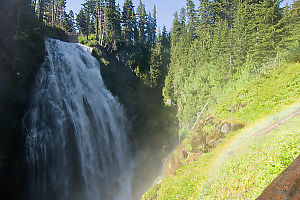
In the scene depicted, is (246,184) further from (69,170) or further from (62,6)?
(62,6)

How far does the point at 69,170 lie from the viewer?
1892 cm

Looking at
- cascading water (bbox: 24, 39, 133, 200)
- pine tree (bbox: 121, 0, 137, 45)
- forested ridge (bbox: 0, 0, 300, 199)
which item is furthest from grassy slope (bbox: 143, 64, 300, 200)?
pine tree (bbox: 121, 0, 137, 45)

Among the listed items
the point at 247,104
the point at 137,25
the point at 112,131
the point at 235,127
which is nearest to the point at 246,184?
the point at 235,127

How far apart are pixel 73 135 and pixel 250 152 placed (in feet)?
56.7

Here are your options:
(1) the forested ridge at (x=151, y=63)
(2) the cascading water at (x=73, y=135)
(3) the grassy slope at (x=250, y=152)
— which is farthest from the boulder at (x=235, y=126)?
(2) the cascading water at (x=73, y=135)

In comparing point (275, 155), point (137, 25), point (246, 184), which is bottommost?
point (246, 184)

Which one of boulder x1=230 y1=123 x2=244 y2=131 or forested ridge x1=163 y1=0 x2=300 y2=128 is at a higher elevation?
forested ridge x1=163 y1=0 x2=300 y2=128

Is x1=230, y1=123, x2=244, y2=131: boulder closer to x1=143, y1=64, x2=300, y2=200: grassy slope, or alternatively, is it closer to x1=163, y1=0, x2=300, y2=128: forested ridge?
x1=143, y1=64, x2=300, y2=200: grassy slope

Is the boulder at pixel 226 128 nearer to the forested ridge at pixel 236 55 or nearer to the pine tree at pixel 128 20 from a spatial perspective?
the forested ridge at pixel 236 55

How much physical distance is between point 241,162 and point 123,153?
69.8 feet

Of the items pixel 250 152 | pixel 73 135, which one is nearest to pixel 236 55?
pixel 250 152

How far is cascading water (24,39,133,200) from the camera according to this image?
17.3 metres

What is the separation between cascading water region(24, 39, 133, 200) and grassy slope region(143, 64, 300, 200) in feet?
32.1

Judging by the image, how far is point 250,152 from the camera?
880cm
